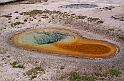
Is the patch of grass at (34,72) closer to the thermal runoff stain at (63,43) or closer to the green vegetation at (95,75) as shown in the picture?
the green vegetation at (95,75)

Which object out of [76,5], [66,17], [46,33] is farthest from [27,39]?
[76,5]

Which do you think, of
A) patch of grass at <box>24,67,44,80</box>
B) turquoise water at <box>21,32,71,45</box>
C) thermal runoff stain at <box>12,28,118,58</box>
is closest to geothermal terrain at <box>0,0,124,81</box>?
patch of grass at <box>24,67,44,80</box>

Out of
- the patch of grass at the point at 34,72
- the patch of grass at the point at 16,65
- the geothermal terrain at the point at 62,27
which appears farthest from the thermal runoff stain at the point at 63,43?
the patch of grass at the point at 34,72

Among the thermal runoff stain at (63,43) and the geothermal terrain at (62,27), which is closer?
the geothermal terrain at (62,27)

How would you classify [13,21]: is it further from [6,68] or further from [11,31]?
[6,68]

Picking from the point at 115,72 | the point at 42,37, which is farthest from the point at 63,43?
the point at 115,72

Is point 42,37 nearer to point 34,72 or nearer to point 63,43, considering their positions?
point 63,43

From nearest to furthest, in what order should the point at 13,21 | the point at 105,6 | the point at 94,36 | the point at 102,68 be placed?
the point at 102,68, the point at 94,36, the point at 13,21, the point at 105,6
